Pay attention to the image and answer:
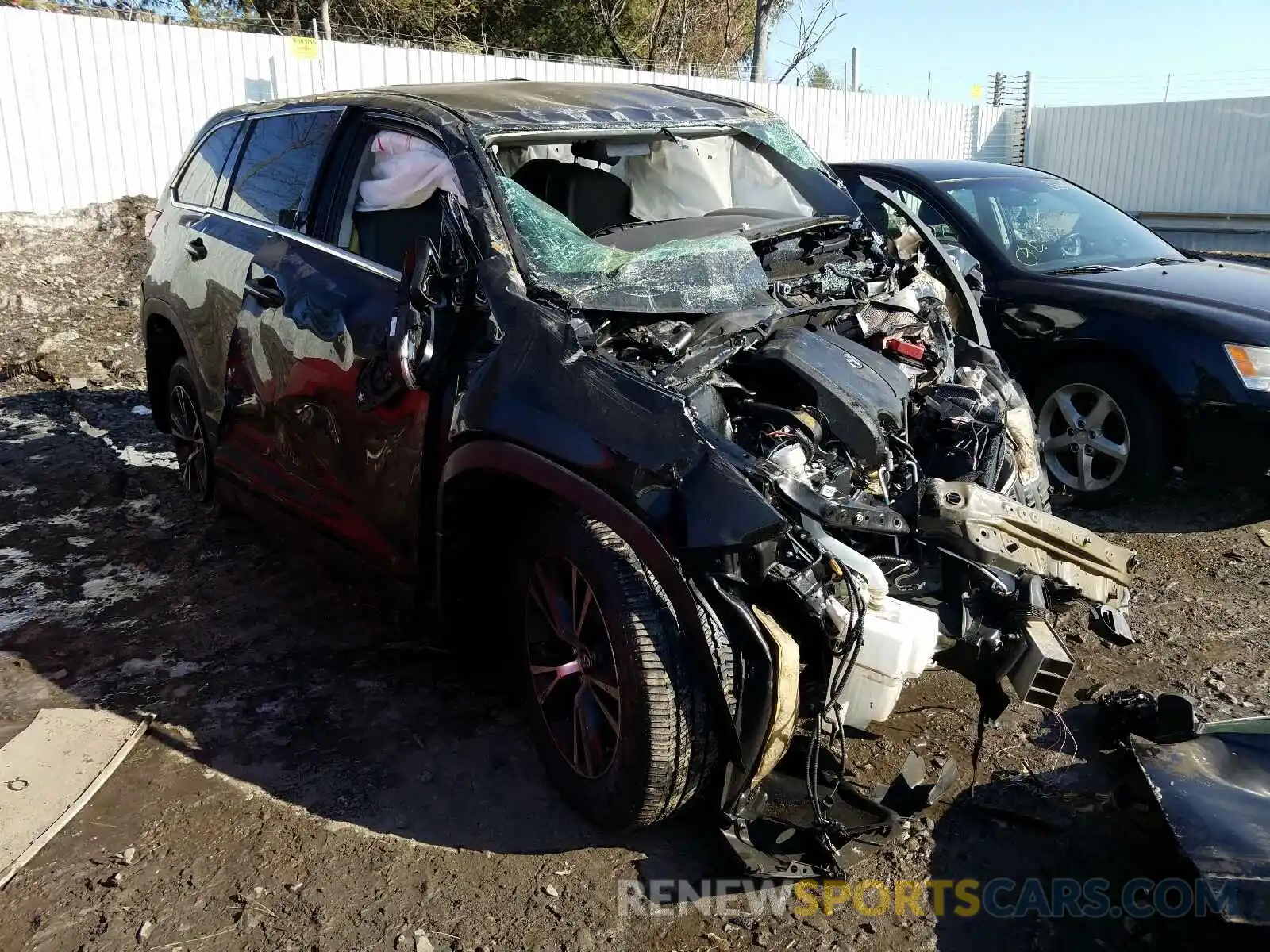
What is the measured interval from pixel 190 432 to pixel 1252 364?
507 centimetres

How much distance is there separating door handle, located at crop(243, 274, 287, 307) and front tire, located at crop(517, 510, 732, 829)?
149 cm

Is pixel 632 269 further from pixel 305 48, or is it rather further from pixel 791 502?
pixel 305 48

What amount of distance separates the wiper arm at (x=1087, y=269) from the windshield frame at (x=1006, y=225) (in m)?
0.01

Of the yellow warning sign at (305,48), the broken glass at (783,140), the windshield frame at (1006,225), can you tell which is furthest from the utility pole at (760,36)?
the broken glass at (783,140)

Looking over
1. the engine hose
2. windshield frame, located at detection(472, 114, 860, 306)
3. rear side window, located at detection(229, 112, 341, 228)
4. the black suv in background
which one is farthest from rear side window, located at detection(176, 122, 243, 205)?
the engine hose

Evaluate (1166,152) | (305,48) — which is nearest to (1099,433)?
(305,48)

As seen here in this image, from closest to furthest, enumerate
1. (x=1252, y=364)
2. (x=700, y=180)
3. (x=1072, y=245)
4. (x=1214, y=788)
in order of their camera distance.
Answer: (x=1214, y=788) → (x=700, y=180) → (x=1252, y=364) → (x=1072, y=245)

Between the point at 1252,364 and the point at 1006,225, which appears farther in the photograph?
the point at 1006,225

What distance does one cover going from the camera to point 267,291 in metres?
3.74

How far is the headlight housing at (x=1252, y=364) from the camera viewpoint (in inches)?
182

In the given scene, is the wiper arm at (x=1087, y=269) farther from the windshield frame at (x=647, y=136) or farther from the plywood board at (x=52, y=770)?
the plywood board at (x=52, y=770)

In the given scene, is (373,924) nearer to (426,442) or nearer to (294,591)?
(426,442)

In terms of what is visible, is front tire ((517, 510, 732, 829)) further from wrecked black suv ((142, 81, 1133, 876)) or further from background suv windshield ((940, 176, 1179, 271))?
background suv windshield ((940, 176, 1179, 271))

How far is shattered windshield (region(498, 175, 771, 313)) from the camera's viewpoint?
2977 millimetres
